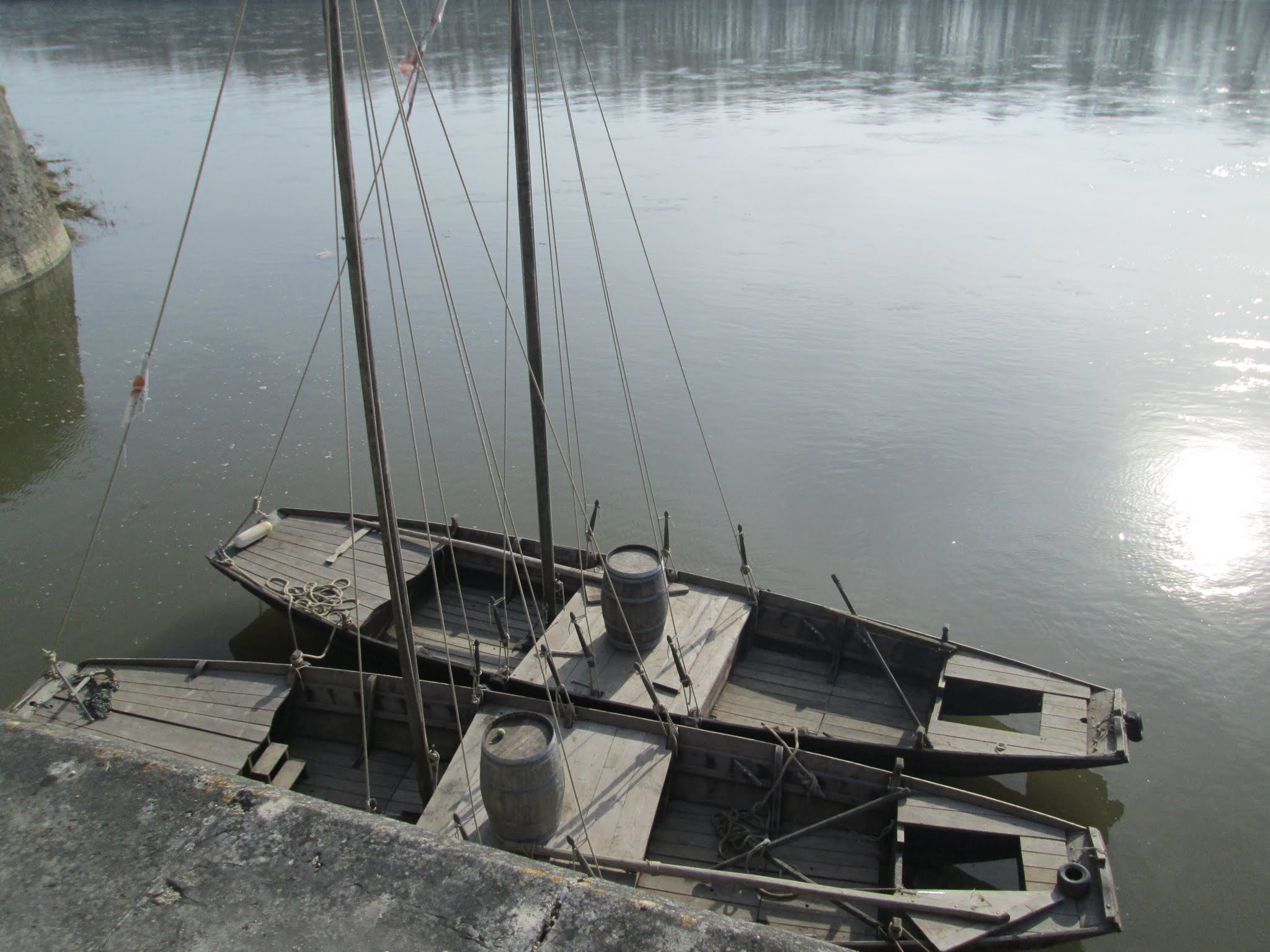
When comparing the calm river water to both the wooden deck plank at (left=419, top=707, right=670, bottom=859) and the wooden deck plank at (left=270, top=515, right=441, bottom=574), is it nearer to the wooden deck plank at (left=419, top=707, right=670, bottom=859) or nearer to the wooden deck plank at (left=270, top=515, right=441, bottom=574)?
the wooden deck plank at (left=270, top=515, right=441, bottom=574)

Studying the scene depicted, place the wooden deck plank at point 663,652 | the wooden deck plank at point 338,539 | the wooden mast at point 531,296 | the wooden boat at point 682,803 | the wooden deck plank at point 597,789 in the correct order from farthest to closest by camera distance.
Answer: the wooden deck plank at point 338,539 → the wooden deck plank at point 663,652 → the wooden mast at point 531,296 → the wooden deck plank at point 597,789 → the wooden boat at point 682,803

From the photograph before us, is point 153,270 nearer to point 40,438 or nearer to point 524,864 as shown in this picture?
point 40,438

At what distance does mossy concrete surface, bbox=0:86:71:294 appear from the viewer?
1137 inches

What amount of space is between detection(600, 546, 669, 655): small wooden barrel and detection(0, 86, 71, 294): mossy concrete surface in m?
26.1

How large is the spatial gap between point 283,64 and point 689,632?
65.3 meters

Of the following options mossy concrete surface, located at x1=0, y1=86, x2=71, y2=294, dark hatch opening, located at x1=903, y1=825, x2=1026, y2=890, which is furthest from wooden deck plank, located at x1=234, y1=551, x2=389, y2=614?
mossy concrete surface, located at x1=0, y1=86, x2=71, y2=294

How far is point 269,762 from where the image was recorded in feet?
36.1

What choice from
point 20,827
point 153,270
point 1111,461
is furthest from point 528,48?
point 20,827

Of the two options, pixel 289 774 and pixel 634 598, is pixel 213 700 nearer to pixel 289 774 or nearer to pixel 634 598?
pixel 289 774

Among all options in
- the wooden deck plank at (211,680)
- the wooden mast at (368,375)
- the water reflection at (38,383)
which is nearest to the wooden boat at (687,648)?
the wooden mast at (368,375)

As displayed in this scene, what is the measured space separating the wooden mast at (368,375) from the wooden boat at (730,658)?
223cm

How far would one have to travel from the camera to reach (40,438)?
68.9 ft

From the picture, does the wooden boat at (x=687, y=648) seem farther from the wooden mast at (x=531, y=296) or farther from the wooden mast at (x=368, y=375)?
the wooden mast at (x=368, y=375)

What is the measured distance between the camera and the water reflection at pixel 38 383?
66.0 ft
